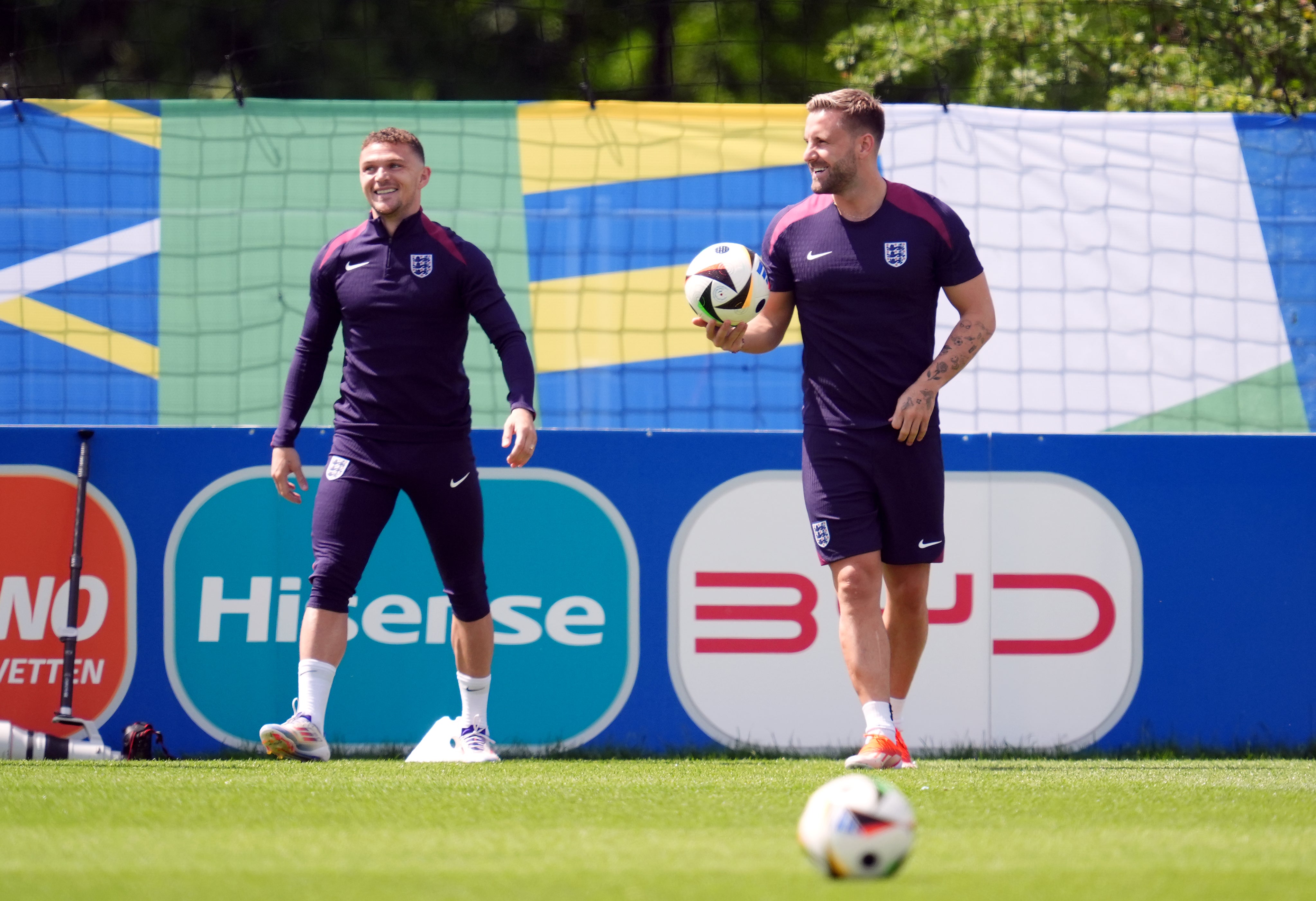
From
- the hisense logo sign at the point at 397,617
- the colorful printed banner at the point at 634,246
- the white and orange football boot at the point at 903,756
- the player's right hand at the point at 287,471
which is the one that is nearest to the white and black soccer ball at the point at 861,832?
the white and orange football boot at the point at 903,756

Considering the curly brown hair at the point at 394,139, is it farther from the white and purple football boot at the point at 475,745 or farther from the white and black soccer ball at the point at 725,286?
the white and purple football boot at the point at 475,745

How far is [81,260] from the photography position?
26.2ft

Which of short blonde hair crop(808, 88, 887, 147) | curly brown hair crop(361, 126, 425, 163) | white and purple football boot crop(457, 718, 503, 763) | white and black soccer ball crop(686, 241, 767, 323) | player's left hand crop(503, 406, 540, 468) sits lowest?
white and purple football boot crop(457, 718, 503, 763)

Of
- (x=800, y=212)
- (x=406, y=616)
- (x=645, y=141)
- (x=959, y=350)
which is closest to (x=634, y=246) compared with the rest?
(x=645, y=141)

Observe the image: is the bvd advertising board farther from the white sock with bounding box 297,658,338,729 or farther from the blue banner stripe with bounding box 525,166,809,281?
the blue banner stripe with bounding box 525,166,809,281

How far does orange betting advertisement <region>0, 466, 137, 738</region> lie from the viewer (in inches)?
214

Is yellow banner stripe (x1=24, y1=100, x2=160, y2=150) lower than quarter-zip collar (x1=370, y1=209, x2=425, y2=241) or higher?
higher

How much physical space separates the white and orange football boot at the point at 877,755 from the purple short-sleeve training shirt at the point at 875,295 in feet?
3.15

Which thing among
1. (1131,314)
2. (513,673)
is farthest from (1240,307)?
(513,673)

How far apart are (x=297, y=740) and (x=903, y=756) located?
6.16ft

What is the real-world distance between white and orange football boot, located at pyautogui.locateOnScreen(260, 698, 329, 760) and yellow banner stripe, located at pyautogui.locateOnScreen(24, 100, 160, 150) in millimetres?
4668

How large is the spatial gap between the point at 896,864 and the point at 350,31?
14.5 m

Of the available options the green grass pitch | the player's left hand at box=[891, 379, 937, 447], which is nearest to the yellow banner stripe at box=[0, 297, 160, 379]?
the green grass pitch

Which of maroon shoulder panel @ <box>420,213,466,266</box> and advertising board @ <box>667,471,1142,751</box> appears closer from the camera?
maroon shoulder panel @ <box>420,213,466,266</box>
